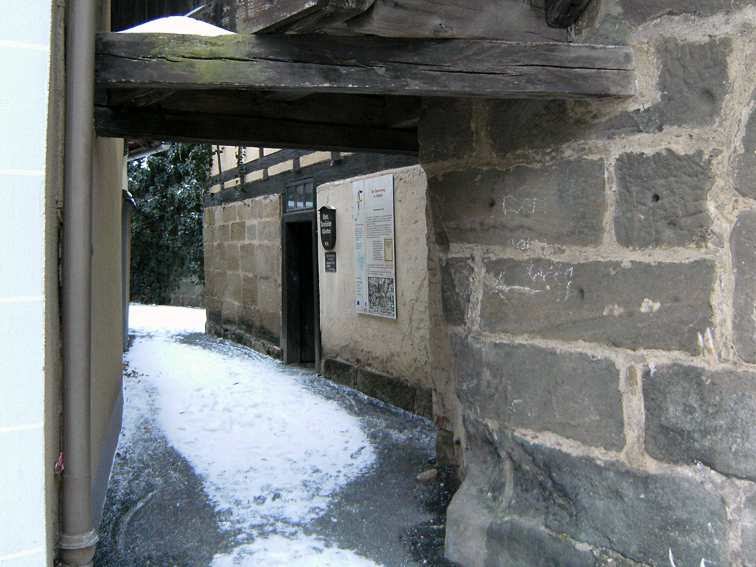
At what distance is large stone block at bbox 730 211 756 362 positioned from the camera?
1985 millimetres

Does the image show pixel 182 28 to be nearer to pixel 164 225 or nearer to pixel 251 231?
pixel 251 231

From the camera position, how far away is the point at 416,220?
5.55 meters

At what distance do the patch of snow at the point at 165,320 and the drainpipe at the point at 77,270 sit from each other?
8982 mm

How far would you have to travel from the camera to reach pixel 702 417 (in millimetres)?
2094

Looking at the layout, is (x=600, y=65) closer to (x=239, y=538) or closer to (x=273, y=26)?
(x=273, y=26)

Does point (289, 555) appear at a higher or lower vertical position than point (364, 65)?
lower

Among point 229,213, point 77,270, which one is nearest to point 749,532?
point 77,270

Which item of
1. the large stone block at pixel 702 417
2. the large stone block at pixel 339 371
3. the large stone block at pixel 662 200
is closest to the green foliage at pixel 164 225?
the large stone block at pixel 339 371

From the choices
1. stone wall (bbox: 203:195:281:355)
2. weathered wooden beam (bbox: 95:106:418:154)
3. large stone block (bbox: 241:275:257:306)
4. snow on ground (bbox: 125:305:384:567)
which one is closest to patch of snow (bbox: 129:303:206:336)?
stone wall (bbox: 203:195:281:355)

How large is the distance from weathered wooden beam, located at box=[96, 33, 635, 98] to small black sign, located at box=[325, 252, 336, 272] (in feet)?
15.9

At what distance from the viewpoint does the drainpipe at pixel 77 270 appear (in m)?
1.98

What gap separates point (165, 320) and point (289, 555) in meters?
10.3

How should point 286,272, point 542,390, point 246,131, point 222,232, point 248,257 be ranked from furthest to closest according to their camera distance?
point 222,232 < point 248,257 < point 286,272 < point 246,131 < point 542,390

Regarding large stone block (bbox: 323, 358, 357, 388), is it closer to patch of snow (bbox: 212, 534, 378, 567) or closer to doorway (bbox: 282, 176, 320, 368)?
doorway (bbox: 282, 176, 320, 368)
